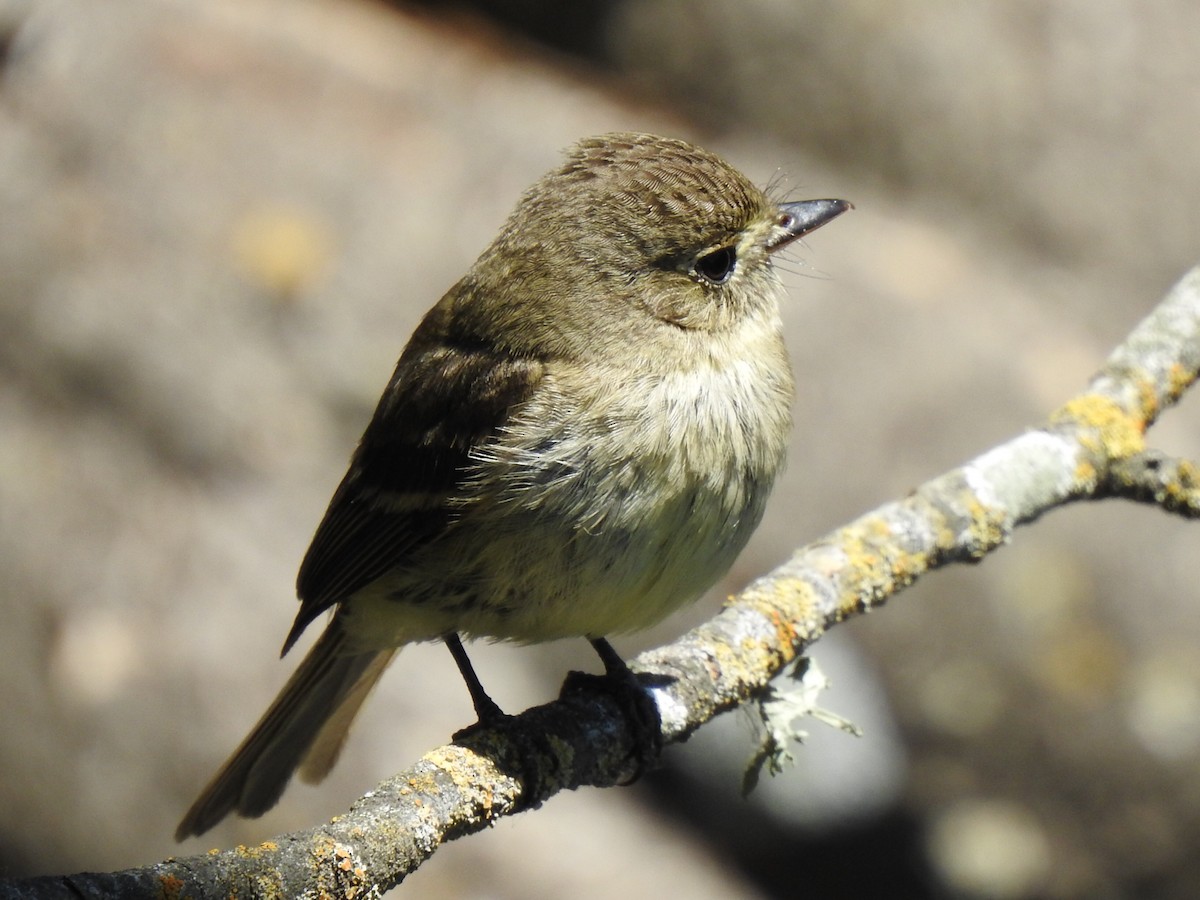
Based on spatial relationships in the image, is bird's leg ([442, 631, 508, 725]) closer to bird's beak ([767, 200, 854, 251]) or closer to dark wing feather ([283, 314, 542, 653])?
dark wing feather ([283, 314, 542, 653])

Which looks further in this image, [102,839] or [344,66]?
[344,66]

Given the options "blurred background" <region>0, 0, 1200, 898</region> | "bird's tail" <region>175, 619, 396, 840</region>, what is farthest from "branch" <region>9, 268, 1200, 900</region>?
"blurred background" <region>0, 0, 1200, 898</region>

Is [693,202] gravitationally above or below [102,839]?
above

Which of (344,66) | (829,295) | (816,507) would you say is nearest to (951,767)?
(816,507)

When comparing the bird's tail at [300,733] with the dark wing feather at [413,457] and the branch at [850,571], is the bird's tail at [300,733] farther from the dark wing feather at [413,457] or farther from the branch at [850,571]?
the branch at [850,571]

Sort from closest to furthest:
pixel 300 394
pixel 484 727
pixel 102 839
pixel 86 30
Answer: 1. pixel 484 727
2. pixel 102 839
3. pixel 300 394
4. pixel 86 30

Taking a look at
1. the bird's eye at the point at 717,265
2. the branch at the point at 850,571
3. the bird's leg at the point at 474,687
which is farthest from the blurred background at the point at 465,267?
the bird's leg at the point at 474,687

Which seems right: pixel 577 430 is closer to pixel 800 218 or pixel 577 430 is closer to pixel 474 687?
pixel 474 687

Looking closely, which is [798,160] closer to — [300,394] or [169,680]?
[300,394]
